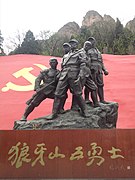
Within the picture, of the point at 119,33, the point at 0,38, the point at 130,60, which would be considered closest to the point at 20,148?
the point at 130,60

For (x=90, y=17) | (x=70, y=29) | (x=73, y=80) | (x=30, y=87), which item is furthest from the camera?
(x=90, y=17)

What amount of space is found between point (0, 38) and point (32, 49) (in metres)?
4.23

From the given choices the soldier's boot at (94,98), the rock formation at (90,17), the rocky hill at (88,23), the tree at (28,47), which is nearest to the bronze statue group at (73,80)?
the soldier's boot at (94,98)

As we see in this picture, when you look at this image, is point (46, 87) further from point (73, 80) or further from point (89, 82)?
point (89, 82)

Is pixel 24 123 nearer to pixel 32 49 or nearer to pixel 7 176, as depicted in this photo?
pixel 7 176

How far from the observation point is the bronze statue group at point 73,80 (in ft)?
14.1

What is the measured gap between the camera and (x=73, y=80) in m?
Answer: 4.27

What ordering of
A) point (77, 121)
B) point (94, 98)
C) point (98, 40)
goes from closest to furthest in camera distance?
1. point (77, 121)
2. point (94, 98)
3. point (98, 40)

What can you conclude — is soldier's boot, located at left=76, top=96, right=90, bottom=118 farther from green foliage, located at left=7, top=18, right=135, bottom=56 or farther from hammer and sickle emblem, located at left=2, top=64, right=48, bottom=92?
green foliage, located at left=7, top=18, right=135, bottom=56

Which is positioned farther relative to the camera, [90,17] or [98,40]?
[90,17]

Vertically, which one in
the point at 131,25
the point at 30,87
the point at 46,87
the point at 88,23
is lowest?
the point at 30,87

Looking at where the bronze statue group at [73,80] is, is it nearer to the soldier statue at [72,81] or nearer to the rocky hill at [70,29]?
the soldier statue at [72,81]

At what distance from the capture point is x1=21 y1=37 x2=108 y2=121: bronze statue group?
14.1 feet

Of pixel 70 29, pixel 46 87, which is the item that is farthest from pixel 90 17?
pixel 46 87
